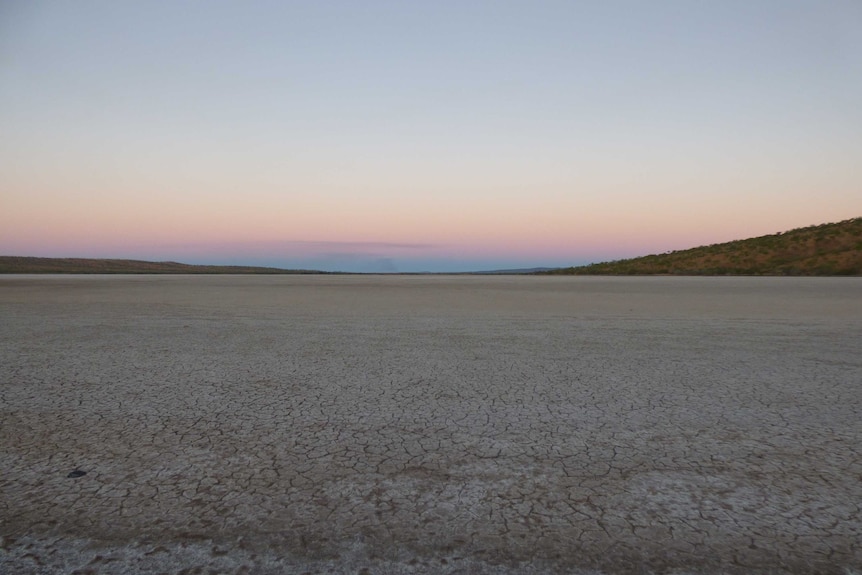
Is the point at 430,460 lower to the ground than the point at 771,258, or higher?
lower

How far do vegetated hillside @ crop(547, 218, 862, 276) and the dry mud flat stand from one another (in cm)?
3019

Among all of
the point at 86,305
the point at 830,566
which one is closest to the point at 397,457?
the point at 830,566

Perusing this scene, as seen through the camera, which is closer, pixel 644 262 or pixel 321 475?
pixel 321 475

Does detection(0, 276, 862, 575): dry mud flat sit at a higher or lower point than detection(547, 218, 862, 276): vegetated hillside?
lower

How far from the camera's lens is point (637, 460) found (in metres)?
2.38

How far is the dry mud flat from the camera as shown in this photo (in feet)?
5.45

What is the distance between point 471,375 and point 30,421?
2928 mm

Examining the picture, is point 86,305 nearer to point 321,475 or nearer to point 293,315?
point 293,315

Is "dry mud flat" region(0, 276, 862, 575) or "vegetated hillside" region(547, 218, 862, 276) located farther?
"vegetated hillside" region(547, 218, 862, 276)

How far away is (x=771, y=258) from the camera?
33375 millimetres

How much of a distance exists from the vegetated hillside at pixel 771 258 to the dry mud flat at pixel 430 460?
30.2 metres

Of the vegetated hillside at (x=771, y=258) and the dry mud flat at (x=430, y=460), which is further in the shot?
the vegetated hillside at (x=771, y=258)

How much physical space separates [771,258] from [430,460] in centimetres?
3842

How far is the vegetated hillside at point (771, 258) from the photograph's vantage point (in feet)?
96.2
